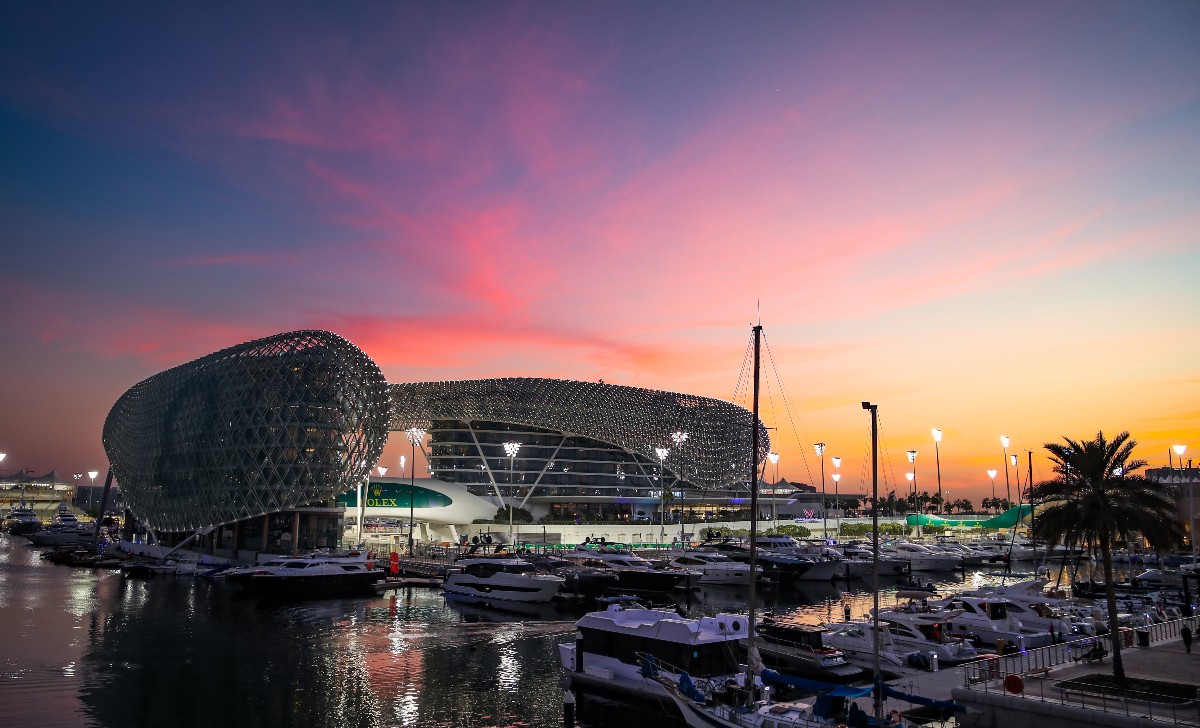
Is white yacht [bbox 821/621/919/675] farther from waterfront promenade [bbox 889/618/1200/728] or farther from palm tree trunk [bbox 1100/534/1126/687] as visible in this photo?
palm tree trunk [bbox 1100/534/1126/687]

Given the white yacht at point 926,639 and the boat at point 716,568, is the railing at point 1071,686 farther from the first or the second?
the boat at point 716,568

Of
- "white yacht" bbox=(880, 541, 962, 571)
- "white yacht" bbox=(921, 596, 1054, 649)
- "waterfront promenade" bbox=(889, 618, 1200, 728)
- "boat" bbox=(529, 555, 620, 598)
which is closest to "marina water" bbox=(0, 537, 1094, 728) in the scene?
"boat" bbox=(529, 555, 620, 598)

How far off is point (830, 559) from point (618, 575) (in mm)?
25137

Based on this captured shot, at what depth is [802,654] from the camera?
32.2 m

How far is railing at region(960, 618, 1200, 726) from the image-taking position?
731 inches

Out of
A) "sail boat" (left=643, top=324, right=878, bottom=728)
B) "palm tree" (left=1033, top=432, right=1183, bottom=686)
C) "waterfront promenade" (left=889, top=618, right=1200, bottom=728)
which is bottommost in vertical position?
"sail boat" (left=643, top=324, right=878, bottom=728)

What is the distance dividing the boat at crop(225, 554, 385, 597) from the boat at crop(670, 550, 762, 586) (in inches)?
1066

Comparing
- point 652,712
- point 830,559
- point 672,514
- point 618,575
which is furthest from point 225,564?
point 672,514

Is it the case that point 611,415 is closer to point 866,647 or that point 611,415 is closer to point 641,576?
point 641,576

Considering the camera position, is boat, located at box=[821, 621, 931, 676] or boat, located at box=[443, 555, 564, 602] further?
boat, located at box=[443, 555, 564, 602]

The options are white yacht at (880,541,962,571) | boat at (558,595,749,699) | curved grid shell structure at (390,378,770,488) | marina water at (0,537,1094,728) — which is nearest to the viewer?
boat at (558,595,749,699)

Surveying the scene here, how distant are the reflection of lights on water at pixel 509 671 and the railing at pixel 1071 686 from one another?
16748 mm

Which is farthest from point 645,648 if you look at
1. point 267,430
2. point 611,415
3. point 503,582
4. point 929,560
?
point 611,415

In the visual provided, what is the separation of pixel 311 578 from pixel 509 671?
109ft
